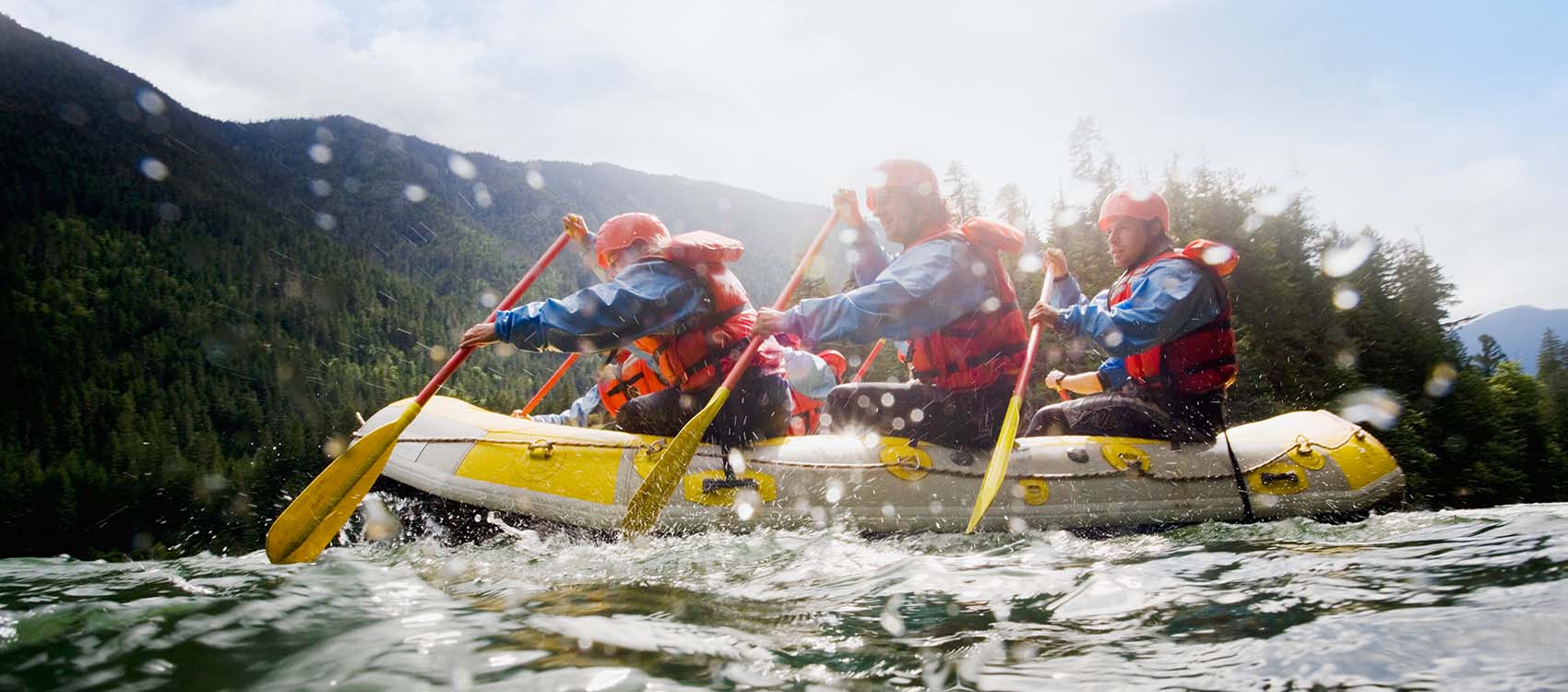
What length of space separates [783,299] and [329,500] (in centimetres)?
317

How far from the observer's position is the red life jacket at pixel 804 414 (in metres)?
6.52

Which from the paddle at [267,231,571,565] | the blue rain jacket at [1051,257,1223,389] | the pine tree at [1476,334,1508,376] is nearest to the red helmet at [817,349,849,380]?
the blue rain jacket at [1051,257,1223,389]

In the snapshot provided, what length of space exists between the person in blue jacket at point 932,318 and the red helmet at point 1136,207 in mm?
686

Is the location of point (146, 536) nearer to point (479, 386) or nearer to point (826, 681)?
point (826, 681)

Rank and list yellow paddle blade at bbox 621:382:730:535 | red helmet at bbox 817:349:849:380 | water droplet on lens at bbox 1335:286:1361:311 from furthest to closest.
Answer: water droplet on lens at bbox 1335:286:1361:311 → red helmet at bbox 817:349:849:380 → yellow paddle blade at bbox 621:382:730:535

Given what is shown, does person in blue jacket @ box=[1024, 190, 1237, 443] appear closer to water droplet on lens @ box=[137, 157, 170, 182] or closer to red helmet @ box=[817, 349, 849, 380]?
red helmet @ box=[817, 349, 849, 380]

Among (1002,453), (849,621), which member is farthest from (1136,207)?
(849,621)

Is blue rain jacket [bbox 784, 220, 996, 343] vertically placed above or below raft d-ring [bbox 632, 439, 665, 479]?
above

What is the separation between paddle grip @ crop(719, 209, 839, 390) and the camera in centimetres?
484

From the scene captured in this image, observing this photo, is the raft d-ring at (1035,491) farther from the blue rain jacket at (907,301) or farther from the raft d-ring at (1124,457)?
the blue rain jacket at (907,301)

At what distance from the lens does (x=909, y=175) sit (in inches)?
200

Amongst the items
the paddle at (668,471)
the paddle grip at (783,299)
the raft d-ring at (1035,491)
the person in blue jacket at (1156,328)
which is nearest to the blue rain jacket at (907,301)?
the paddle grip at (783,299)

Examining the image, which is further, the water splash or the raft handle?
the water splash

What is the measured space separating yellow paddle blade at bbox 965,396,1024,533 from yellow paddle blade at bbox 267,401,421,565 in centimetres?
346
